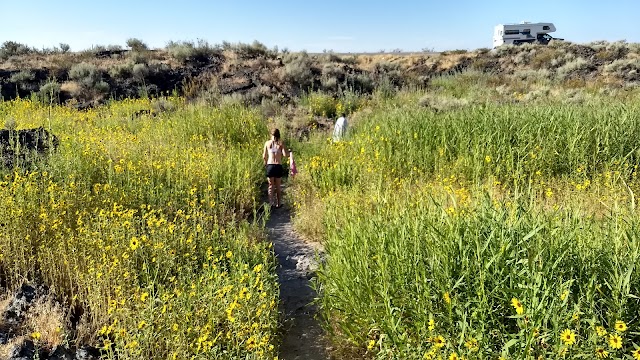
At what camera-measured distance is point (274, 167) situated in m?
7.76

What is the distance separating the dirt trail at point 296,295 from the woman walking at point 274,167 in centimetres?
80

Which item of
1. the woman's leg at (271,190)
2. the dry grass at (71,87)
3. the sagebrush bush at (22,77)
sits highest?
the sagebrush bush at (22,77)

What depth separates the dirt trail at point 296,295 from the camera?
151 inches

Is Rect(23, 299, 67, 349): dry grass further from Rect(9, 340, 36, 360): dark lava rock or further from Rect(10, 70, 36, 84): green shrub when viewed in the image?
Rect(10, 70, 36, 84): green shrub

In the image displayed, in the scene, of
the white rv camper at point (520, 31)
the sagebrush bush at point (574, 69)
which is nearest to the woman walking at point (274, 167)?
the sagebrush bush at point (574, 69)

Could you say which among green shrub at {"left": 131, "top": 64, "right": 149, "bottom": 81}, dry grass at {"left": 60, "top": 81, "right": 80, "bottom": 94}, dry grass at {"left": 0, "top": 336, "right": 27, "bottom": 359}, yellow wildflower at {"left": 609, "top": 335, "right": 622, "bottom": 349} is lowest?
dry grass at {"left": 0, "top": 336, "right": 27, "bottom": 359}

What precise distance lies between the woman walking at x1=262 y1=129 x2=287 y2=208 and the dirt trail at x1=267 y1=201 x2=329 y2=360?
80cm

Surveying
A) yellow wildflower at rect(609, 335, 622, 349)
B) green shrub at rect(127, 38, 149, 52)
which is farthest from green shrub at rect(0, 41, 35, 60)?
yellow wildflower at rect(609, 335, 622, 349)

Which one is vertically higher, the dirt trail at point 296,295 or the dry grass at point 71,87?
the dry grass at point 71,87

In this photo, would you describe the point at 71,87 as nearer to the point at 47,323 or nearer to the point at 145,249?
the point at 145,249

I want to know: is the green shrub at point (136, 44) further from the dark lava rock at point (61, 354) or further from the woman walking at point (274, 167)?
the dark lava rock at point (61, 354)

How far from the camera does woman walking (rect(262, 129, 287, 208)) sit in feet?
25.4

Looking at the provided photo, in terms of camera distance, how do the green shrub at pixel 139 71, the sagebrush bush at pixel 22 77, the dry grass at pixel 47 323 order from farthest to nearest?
the green shrub at pixel 139 71
the sagebrush bush at pixel 22 77
the dry grass at pixel 47 323

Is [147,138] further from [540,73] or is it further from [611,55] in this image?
[611,55]
